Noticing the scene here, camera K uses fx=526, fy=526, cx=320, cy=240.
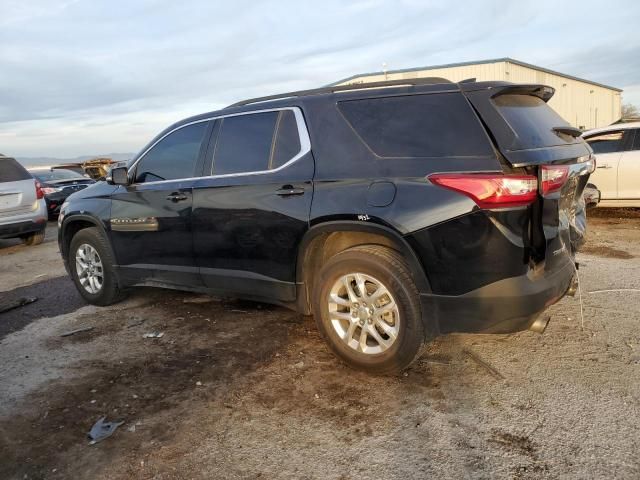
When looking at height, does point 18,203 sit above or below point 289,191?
below

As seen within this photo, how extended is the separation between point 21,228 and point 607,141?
33.3 feet

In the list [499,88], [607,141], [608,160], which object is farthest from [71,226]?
[607,141]

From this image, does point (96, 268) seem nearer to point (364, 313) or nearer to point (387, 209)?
point (364, 313)

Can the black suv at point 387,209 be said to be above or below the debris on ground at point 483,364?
above

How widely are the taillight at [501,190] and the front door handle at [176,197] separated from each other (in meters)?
2.48

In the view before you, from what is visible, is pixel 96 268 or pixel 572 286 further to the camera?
pixel 96 268

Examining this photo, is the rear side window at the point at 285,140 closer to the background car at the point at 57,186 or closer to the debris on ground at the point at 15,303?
the debris on ground at the point at 15,303

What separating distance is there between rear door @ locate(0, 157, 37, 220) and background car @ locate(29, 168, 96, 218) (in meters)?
3.33

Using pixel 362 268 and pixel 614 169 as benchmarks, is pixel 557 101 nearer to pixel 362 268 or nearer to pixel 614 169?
pixel 614 169

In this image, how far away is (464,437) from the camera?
2.76 metres

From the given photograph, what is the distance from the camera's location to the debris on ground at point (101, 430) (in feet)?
9.77

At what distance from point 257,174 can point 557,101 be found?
A: 37.2 metres

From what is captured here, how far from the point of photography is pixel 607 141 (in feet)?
28.1

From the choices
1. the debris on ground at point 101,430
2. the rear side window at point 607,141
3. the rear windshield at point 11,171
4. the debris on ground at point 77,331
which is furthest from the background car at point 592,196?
the rear windshield at point 11,171
